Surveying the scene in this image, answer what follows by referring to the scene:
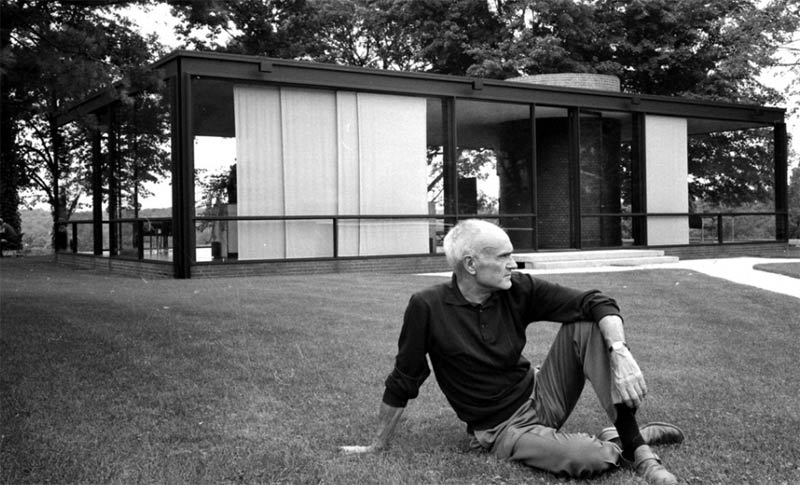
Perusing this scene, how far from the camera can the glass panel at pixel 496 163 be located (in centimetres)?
1500

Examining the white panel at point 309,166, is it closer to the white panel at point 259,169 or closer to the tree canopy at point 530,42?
the white panel at point 259,169

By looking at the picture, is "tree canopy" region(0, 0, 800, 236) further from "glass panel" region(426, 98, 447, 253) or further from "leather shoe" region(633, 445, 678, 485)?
"leather shoe" region(633, 445, 678, 485)

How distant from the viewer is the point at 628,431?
3115 mm

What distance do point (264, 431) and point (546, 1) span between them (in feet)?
75.5

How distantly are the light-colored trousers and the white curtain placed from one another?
381 inches

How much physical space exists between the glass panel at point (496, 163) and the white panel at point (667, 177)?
3235 millimetres

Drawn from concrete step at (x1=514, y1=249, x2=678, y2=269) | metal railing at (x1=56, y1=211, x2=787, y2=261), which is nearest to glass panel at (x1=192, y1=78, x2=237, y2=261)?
metal railing at (x1=56, y1=211, x2=787, y2=261)

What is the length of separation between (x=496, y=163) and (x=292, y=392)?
1146cm

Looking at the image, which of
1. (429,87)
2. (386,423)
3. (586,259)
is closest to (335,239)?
(429,87)

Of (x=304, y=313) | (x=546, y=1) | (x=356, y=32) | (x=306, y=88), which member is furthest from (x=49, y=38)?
(x=356, y=32)

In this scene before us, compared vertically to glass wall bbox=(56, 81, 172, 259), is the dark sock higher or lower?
lower

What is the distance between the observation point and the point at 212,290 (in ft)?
31.2

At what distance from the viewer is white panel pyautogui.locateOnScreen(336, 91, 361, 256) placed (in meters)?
13.3

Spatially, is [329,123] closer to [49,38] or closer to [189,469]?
[49,38]
